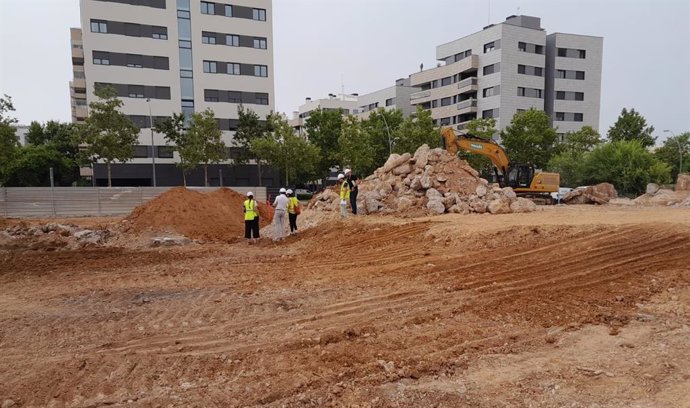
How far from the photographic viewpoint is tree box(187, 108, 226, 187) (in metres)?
36.7

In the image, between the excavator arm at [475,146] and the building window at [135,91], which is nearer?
the excavator arm at [475,146]

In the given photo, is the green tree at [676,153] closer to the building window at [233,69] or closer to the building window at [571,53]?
the building window at [571,53]

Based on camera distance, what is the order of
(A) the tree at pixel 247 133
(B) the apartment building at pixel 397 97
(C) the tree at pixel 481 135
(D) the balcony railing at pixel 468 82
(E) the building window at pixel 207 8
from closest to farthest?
(C) the tree at pixel 481 135 → (A) the tree at pixel 247 133 → (E) the building window at pixel 207 8 → (D) the balcony railing at pixel 468 82 → (B) the apartment building at pixel 397 97

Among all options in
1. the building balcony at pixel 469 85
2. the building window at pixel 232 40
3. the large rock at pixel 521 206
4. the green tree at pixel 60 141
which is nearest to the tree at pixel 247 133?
the building window at pixel 232 40

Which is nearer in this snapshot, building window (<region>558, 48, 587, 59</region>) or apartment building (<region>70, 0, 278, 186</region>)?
apartment building (<region>70, 0, 278, 186</region>)

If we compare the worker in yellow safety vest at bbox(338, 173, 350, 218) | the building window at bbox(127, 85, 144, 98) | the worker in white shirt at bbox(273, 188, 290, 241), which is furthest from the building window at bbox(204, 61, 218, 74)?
the worker in white shirt at bbox(273, 188, 290, 241)

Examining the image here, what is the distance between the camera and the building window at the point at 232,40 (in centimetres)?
4378

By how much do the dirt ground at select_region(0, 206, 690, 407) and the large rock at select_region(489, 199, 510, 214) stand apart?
5608mm

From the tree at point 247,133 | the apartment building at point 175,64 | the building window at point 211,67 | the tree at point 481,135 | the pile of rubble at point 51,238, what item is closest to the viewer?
the pile of rubble at point 51,238

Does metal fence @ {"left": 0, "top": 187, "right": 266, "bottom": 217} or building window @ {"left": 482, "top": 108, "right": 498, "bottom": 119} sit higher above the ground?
building window @ {"left": 482, "top": 108, "right": 498, "bottom": 119}

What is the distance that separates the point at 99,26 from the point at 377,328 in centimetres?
4351

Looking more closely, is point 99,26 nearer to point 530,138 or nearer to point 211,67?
point 211,67

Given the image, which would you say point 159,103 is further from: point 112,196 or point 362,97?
point 362,97

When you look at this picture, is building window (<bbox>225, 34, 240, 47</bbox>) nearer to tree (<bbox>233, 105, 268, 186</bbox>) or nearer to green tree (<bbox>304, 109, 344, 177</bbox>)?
tree (<bbox>233, 105, 268, 186</bbox>)
